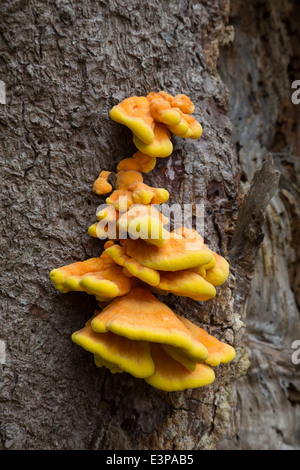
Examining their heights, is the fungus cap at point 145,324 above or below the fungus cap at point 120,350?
above

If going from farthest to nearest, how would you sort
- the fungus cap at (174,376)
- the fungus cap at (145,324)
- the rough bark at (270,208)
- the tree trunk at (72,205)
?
the rough bark at (270,208) < the tree trunk at (72,205) < the fungus cap at (174,376) < the fungus cap at (145,324)

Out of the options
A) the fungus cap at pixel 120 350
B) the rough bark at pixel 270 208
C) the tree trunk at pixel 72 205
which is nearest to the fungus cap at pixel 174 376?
the fungus cap at pixel 120 350

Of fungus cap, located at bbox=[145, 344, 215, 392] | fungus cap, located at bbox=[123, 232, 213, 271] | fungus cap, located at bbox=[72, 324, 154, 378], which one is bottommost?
fungus cap, located at bbox=[145, 344, 215, 392]

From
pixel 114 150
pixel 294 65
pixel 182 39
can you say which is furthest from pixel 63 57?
pixel 294 65

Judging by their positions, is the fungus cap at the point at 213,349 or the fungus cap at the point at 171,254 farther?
the fungus cap at the point at 213,349

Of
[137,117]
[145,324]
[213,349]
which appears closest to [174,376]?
[213,349]

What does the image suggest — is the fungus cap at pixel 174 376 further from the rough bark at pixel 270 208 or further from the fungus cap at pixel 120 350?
the rough bark at pixel 270 208

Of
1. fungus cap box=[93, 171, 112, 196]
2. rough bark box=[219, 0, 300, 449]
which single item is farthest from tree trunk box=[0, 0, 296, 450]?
rough bark box=[219, 0, 300, 449]

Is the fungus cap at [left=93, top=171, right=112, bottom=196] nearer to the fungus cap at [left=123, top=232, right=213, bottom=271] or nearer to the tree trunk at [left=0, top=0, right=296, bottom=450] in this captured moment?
Result: the tree trunk at [left=0, top=0, right=296, bottom=450]
